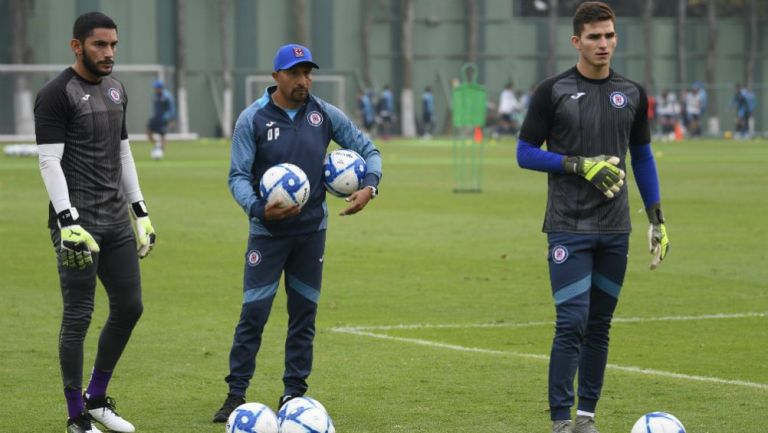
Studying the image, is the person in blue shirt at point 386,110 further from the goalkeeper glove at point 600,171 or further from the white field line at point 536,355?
the goalkeeper glove at point 600,171

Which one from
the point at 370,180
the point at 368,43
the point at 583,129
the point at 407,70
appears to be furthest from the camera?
the point at 407,70

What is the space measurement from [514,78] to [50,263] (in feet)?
189

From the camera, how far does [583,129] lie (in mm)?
8477

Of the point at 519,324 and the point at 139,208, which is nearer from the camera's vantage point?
the point at 139,208

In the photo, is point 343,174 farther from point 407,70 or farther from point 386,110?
point 407,70

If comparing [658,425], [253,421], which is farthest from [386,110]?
[658,425]

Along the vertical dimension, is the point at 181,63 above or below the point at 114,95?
below

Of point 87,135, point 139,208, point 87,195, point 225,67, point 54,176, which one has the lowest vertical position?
point 225,67

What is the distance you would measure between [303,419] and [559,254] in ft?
5.55

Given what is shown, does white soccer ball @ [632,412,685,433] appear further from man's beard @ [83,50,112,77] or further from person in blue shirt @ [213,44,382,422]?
man's beard @ [83,50,112,77]

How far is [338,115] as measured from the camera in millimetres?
9344

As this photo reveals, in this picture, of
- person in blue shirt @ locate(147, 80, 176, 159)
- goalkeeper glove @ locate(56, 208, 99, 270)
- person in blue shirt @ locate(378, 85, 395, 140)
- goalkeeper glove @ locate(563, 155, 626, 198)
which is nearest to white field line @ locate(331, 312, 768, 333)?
goalkeeper glove @ locate(56, 208, 99, 270)

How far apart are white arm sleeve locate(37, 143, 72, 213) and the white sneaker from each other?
127 cm

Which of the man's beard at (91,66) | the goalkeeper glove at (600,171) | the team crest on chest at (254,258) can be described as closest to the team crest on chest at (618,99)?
the goalkeeper glove at (600,171)
